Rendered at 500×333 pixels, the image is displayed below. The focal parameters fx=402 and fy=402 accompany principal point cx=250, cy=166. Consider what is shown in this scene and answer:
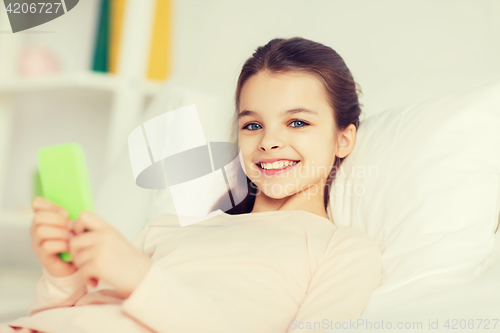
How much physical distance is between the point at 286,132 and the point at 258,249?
0.25 meters

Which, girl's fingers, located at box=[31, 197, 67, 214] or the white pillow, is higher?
girl's fingers, located at box=[31, 197, 67, 214]

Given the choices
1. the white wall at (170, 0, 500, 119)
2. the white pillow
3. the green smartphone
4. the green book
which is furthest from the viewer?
the green book

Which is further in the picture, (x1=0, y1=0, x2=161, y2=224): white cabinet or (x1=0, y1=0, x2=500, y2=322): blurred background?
(x1=0, y1=0, x2=161, y2=224): white cabinet

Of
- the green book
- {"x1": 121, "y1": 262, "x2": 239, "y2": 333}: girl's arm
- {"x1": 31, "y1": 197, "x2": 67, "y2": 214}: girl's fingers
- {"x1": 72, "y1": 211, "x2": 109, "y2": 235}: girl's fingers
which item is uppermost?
the green book

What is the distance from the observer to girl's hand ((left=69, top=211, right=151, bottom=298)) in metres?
0.45

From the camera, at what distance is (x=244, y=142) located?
853 mm

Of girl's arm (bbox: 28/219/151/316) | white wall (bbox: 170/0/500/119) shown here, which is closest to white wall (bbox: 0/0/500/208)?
white wall (bbox: 170/0/500/119)

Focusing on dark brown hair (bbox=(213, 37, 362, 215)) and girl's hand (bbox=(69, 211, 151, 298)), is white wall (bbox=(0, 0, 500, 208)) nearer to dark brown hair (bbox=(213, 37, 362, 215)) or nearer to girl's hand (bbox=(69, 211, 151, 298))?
dark brown hair (bbox=(213, 37, 362, 215))

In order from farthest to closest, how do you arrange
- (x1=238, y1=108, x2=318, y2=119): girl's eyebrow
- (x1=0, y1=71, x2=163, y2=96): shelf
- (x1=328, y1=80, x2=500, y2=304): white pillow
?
1. (x1=0, y1=71, x2=163, y2=96): shelf
2. (x1=238, y1=108, x2=318, y2=119): girl's eyebrow
3. (x1=328, y1=80, x2=500, y2=304): white pillow

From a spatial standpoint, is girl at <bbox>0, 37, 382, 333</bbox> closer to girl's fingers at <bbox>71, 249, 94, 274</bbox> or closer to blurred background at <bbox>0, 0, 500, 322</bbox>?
girl's fingers at <bbox>71, 249, 94, 274</bbox>

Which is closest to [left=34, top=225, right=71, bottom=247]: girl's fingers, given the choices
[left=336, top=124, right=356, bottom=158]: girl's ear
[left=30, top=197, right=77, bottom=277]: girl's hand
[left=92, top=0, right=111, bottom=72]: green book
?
[left=30, top=197, right=77, bottom=277]: girl's hand

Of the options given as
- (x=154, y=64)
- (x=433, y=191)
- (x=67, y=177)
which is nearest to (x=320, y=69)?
(x=433, y=191)

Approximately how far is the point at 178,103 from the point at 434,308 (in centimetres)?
80

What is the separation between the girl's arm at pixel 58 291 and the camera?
0.60 m
